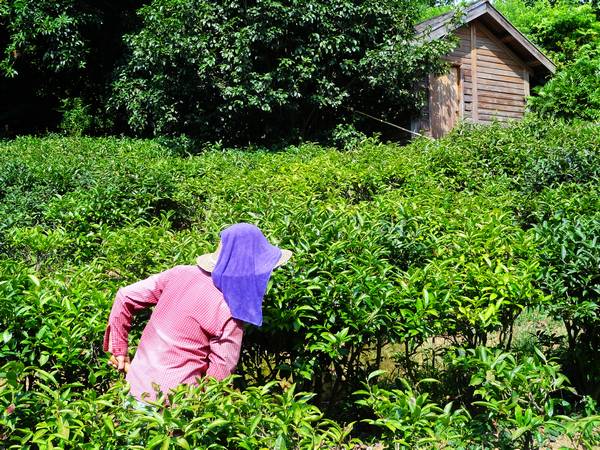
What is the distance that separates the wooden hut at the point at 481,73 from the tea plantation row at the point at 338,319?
8393 millimetres

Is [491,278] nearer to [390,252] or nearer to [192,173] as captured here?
[390,252]

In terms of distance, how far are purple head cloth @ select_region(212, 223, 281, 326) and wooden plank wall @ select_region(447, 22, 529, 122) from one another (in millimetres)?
13560

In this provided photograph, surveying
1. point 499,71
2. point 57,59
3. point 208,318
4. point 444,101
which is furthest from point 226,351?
point 57,59

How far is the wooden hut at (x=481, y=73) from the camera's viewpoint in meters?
15.1

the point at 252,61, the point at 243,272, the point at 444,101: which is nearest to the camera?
the point at 243,272

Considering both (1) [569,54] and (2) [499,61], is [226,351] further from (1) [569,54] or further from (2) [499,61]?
(1) [569,54]

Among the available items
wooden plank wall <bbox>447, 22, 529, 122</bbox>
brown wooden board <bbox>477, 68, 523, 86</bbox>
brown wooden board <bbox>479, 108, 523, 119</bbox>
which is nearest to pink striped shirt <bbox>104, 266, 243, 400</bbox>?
wooden plank wall <bbox>447, 22, 529, 122</bbox>

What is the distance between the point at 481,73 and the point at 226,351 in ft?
48.3

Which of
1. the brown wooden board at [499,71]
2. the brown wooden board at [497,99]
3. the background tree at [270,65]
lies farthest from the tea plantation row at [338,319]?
the brown wooden board at [499,71]

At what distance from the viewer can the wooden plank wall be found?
15547 mm

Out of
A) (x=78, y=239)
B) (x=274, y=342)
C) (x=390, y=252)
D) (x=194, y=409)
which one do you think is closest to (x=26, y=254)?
(x=78, y=239)

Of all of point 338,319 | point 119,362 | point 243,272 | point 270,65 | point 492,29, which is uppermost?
point 492,29

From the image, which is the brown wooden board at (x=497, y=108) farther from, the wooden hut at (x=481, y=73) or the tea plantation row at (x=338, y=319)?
the tea plantation row at (x=338, y=319)

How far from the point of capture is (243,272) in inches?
105
